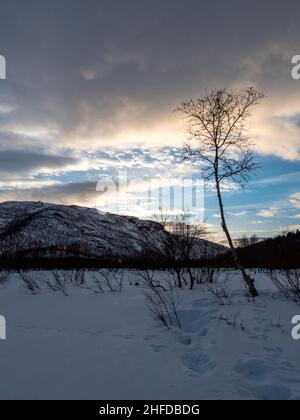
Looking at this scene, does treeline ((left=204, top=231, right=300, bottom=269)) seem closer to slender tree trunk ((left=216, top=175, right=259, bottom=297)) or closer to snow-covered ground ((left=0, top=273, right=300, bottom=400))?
slender tree trunk ((left=216, top=175, right=259, bottom=297))

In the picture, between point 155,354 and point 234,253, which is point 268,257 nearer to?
point 234,253

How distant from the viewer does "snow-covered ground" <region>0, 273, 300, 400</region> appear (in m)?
4.70

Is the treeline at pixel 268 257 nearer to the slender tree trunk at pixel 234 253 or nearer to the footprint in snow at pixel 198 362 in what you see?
the slender tree trunk at pixel 234 253

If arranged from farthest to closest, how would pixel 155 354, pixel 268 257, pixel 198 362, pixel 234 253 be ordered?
pixel 268 257, pixel 234 253, pixel 155 354, pixel 198 362

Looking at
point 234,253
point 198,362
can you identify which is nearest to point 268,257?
point 234,253

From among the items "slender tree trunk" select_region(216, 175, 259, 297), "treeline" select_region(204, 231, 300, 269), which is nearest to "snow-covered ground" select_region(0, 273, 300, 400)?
"slender tree trunk" select_region(216, 175, 259, 297)

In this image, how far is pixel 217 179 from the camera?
1134 centimetres

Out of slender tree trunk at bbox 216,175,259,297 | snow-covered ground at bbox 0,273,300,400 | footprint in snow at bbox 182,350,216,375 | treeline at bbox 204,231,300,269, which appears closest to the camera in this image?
snow-covered ground at bbox 0,273,300,400

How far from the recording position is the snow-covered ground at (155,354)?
470 centimetres

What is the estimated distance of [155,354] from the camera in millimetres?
→ 6215

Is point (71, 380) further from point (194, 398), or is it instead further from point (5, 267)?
point (5, 267)

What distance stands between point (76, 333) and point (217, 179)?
6.68 metres
